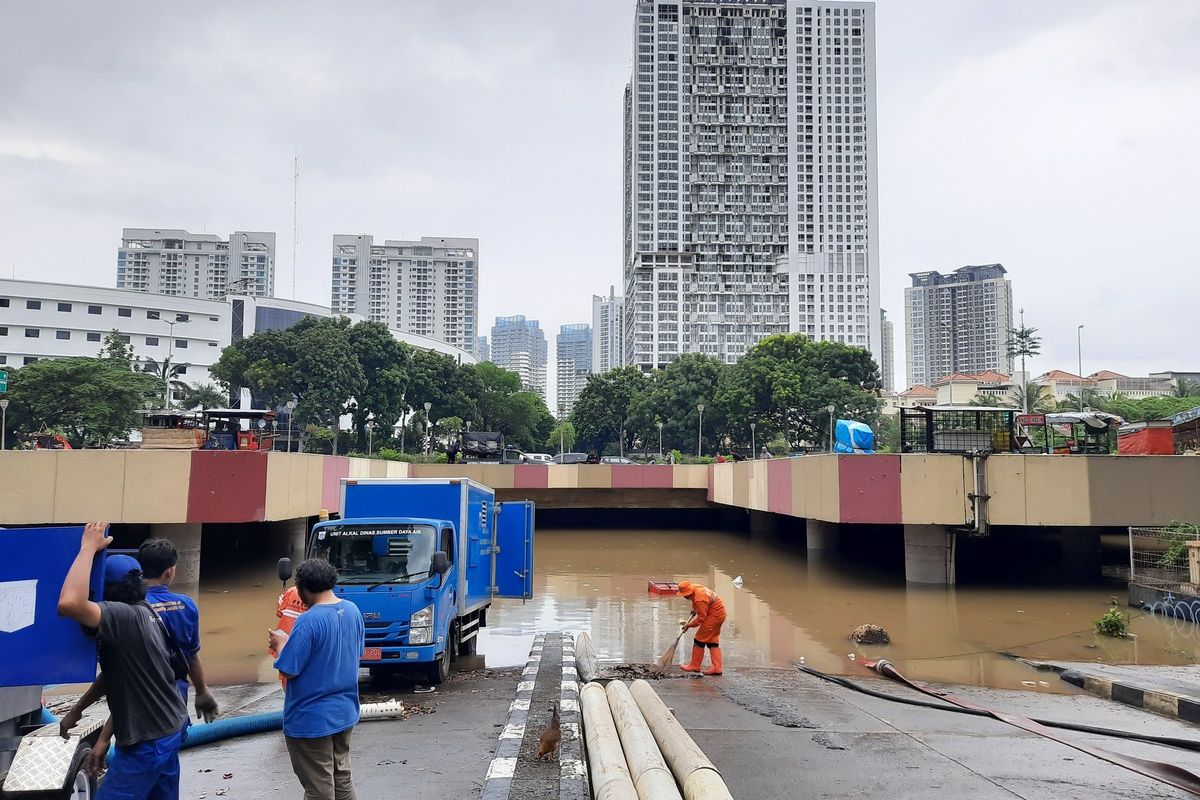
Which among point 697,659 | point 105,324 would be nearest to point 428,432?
point 105,324

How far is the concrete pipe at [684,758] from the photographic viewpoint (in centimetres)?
546

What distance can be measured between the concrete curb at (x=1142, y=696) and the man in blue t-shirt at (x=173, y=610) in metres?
10.5

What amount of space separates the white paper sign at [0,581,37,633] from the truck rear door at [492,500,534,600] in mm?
10461

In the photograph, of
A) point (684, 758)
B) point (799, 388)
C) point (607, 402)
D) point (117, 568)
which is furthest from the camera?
point (607, 402)

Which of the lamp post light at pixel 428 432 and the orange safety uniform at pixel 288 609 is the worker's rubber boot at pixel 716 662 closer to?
the orange safety uniform at pixel 288 609

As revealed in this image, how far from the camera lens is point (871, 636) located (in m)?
16.0

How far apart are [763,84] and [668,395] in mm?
88381

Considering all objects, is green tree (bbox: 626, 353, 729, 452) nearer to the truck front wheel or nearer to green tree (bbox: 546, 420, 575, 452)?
green tree (bbox: 546, 420, 575, 452)

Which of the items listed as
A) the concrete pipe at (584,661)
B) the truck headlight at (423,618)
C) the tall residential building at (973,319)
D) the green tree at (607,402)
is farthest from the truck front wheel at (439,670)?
the tall residential building at (973,319)

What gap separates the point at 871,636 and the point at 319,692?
13.6 meters

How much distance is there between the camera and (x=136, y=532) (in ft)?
86.8

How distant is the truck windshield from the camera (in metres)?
10.5

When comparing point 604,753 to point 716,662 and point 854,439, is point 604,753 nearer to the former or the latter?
point 716,662

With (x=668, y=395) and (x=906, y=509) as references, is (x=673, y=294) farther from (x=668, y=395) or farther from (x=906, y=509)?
(x=906, y=509)
